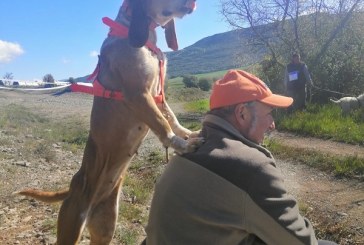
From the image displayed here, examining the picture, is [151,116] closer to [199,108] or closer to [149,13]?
[149,13]

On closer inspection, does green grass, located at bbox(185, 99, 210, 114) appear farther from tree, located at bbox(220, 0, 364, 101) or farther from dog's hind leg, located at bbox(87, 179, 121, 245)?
dog's hind leg, located at bbox(87, 179, 121, 245)

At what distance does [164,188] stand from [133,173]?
5.70 metres

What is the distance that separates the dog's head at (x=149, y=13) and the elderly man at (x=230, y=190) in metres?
0.97

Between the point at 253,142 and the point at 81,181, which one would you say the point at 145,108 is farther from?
the point at 253,142

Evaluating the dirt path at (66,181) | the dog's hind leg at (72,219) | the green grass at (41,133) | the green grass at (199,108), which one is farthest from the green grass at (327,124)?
the dog's hind leg at (72,219)

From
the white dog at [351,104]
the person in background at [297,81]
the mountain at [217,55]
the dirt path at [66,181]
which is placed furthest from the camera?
the mountain at [217,55]

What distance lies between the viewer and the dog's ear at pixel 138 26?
2.91 metres

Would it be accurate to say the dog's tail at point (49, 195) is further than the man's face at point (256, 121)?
Yes

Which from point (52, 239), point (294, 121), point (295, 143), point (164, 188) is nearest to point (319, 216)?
point (52, 239)

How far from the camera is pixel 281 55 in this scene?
1741cm

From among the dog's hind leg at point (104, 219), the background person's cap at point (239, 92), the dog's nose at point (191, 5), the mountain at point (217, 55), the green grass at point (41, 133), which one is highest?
the mountain at point (217, 55)

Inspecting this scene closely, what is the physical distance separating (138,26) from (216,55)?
8707 cm

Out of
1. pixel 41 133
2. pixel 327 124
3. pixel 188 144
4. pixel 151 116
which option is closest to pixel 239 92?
pixel 188 144

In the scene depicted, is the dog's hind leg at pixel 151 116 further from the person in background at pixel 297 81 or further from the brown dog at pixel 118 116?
the person in background at pixel 297 81
